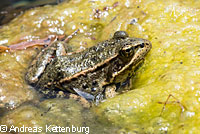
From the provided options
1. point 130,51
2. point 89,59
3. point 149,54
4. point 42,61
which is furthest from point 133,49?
point 42,61

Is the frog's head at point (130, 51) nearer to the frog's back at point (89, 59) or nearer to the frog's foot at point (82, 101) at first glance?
the frog's back at point (89, 59)

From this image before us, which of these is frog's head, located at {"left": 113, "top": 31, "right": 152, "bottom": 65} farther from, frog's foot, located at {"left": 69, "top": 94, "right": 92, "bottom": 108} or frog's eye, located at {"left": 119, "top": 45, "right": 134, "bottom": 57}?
frog's foot, located at {"left": 69, "top": 94, "right": 92, "bottom": 108}

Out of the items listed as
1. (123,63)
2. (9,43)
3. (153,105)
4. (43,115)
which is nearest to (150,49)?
(123,63)

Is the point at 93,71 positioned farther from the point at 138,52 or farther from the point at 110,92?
the point at 138,52

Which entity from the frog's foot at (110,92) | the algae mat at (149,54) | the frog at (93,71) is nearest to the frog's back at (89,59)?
the frog at (93,71)

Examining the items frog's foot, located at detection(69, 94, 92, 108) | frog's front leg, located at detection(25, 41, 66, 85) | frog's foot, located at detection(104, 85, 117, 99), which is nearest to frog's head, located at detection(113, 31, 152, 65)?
frog's foot, located at detection(104, 85, 117, 99)

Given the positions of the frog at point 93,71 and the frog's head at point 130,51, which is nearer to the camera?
the frog's head at point 130,51

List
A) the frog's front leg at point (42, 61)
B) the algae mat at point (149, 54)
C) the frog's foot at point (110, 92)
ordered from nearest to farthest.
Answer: the algae mat at point (149, 54)
the frog's foot at point (110, 92)
the frog's front leg at point (42, 61)
